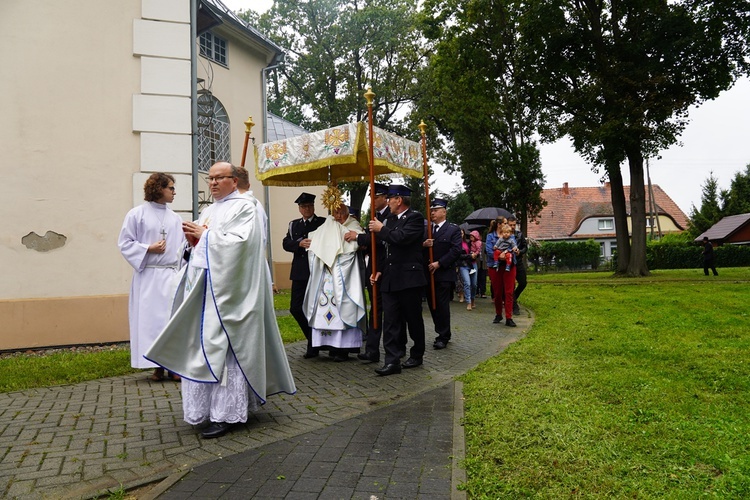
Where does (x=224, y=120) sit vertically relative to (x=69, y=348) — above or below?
above

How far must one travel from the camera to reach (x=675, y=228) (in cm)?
6719

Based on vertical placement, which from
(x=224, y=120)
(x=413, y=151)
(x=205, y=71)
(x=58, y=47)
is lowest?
(x=413, y=151)

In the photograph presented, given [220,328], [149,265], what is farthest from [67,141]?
[220,328]

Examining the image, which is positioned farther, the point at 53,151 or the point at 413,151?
the point at 53,151

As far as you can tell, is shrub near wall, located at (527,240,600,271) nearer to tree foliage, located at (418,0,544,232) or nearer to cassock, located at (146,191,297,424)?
tree foliage, located at (418,0,544,232)

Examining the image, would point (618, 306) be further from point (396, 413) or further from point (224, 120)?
point (224, 120)

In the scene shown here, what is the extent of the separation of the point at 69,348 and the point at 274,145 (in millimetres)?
4685

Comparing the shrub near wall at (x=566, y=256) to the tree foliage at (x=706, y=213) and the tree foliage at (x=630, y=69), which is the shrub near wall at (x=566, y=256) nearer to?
the tree foliage at (x=706, y=213)

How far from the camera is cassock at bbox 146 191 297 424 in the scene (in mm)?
4691

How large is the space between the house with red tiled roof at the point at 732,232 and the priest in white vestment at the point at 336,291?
46.1 meters

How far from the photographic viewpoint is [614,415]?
15.8 feet

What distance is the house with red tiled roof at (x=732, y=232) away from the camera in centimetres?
4694

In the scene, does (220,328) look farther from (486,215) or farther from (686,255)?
(686,255)

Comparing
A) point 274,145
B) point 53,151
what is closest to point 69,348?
point 53,151
